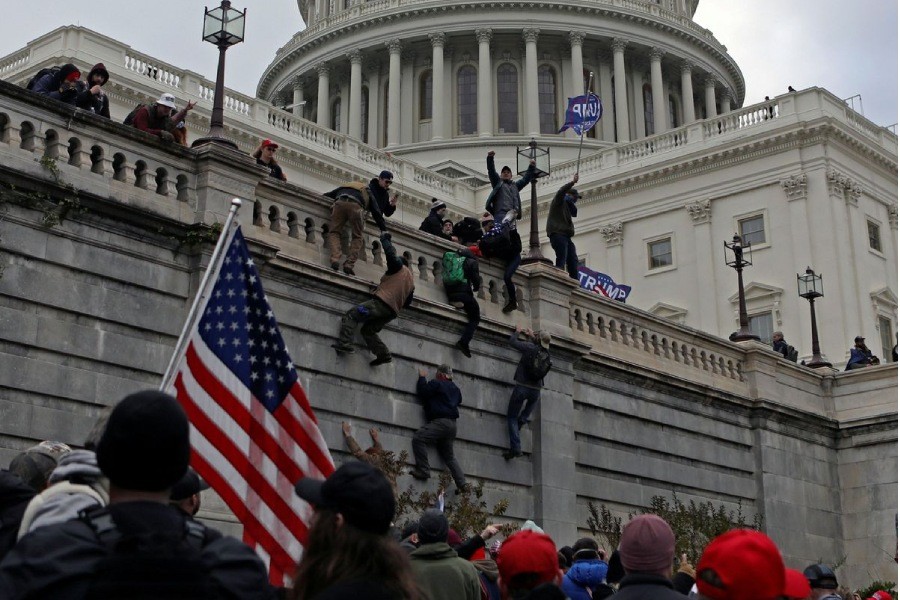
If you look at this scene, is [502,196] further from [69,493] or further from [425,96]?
[425,96]

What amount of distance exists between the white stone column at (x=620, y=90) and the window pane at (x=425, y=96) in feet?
37.7

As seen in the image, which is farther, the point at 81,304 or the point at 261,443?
the point at 81,304

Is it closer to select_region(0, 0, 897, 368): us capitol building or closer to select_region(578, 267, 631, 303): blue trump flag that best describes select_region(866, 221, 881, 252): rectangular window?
select_region(0, 0, 897, 368): us capitol building

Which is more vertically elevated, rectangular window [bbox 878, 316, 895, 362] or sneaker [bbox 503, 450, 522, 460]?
rectangular window [bbox 878, 316, 895, 362]

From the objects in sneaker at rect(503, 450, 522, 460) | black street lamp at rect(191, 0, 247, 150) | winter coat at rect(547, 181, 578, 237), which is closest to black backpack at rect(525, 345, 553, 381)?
sneaker at rect(503, 450, 522, 460)

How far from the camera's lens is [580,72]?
78.1 meters

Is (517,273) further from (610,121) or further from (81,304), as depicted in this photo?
(610,121)

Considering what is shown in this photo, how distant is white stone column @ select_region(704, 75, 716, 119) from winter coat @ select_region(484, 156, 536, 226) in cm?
6269

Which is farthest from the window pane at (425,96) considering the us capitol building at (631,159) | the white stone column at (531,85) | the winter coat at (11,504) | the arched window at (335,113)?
the winter coat at (11,504)

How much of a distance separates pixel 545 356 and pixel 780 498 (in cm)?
882

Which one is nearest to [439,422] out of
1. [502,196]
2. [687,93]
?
[502,196]

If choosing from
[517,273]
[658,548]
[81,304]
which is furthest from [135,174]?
[658,548]

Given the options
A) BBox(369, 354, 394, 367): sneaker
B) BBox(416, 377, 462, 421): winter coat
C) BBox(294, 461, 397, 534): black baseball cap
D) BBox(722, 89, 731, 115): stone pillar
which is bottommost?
BBox(294, 461, 397, 534): black baseball cap

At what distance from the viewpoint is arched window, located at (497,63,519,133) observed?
257 ft
